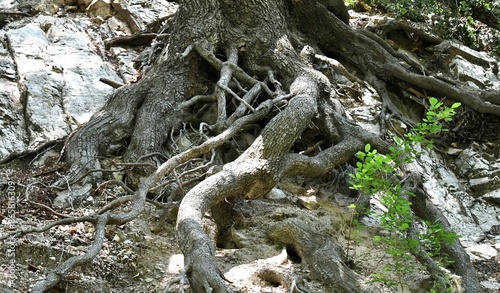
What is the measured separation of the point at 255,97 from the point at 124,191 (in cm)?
195

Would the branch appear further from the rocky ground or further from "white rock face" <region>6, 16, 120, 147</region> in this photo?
"white rock face" <region>6, 16, 120, 147</region>

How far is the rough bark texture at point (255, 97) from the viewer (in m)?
4.95

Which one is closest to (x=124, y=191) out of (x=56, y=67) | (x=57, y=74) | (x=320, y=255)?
(x=320, y=255)

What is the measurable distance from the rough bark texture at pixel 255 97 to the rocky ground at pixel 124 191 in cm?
36

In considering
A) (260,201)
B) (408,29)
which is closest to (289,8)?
(408,29)

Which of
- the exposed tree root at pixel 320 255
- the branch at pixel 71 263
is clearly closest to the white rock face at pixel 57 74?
the branch at pixel 71 263

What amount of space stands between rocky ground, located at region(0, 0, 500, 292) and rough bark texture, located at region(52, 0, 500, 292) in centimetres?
36

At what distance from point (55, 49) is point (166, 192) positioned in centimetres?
390

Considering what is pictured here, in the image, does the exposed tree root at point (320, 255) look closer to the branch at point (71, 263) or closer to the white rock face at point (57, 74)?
the branch at point (71, 263)

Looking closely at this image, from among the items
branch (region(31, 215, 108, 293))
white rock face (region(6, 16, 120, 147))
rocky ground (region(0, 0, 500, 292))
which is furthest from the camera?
white rock face (region(6, 16, 120, 147))

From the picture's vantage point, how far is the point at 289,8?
8328 millimetres

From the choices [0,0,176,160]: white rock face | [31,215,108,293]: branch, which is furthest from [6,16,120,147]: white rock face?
[31,215,108,293]: branch

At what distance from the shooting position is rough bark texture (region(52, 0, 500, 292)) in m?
4.95

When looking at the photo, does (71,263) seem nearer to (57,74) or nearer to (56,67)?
(57,74)
